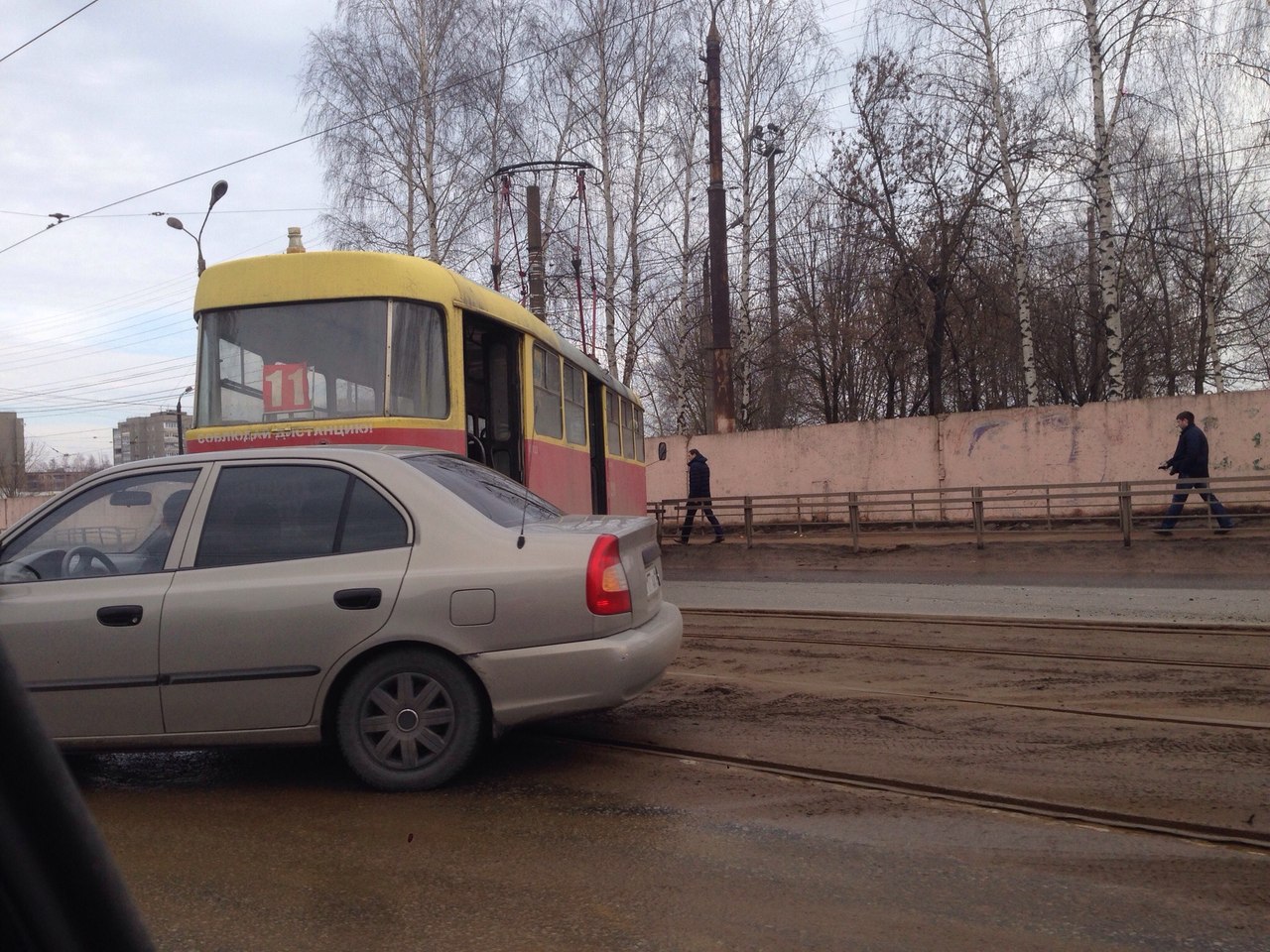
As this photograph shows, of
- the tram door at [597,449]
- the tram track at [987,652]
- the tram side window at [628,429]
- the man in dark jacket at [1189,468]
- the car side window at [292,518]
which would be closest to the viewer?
the car side window at [292,518]

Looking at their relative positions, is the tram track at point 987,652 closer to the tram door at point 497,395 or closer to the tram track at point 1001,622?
the tram track at point 1001,622

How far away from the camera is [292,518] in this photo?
16.2 ft

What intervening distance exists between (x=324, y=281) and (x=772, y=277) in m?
24.2

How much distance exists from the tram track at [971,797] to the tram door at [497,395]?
530 centimetres

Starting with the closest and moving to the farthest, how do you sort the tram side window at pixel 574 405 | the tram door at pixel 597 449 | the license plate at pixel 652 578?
the license plate at pixel 652 578 < the tram side window at pixel 574 405 < the tram door at pixel 597 449

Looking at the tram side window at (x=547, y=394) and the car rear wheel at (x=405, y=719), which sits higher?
the tram side window at (x=547, y=394)

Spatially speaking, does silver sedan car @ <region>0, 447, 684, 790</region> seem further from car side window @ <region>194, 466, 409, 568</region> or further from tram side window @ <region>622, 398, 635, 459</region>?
tram side window @ <region>622, 398, 635, 459</region>

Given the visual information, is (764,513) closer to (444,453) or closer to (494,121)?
(494,121)

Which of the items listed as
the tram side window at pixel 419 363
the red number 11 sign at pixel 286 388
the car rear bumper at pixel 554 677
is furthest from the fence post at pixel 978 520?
the car rear bumper at pixel 554 677

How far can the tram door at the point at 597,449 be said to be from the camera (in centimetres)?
1475

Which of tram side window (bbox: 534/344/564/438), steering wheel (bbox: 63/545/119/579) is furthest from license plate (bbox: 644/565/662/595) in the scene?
tram side window (bbox: 534/344/564/438)

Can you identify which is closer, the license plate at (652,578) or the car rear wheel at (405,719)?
the car rear wheel at (405,719)

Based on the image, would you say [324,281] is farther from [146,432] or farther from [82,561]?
[146,432]

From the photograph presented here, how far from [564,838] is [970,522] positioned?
1839 cm
